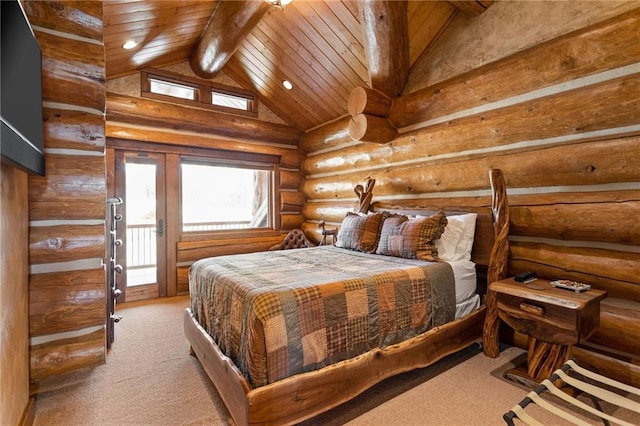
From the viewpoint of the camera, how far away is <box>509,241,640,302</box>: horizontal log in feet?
7.12

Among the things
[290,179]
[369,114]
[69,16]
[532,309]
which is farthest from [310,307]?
[290,179]

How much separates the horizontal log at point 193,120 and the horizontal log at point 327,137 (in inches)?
11.6

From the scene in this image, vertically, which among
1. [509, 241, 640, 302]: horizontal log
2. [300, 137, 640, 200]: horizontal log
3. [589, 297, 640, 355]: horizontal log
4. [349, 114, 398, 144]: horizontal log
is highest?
[349, 114, 398, 144]: horizontal log

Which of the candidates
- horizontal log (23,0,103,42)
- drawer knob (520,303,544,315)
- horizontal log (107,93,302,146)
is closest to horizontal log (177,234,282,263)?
horizontal log (107,93,302,146)

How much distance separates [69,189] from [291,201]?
385 centimetres

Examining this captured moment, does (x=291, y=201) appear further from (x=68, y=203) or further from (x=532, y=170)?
(x=532, y=170)

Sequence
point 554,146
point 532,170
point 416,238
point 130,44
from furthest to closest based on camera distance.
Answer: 1. point 130,44
2. point 416,238
3. point 532,170
4. point 554,146

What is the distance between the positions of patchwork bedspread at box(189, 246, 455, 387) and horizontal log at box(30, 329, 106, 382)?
0.74m

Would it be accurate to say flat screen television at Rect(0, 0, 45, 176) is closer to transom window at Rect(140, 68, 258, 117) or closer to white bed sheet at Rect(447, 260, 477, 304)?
transom window at Rect(140, 68, 258, 117)

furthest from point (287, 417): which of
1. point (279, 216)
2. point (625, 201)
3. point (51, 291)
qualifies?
point (279, 216)

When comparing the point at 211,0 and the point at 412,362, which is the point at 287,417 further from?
the point at 211,0

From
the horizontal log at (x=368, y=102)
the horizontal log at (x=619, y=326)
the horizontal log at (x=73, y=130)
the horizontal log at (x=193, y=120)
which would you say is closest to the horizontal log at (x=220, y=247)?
the horizontal log at (x=193, y=120)

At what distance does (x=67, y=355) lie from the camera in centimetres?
229

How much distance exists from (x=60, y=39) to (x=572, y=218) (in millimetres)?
4122
